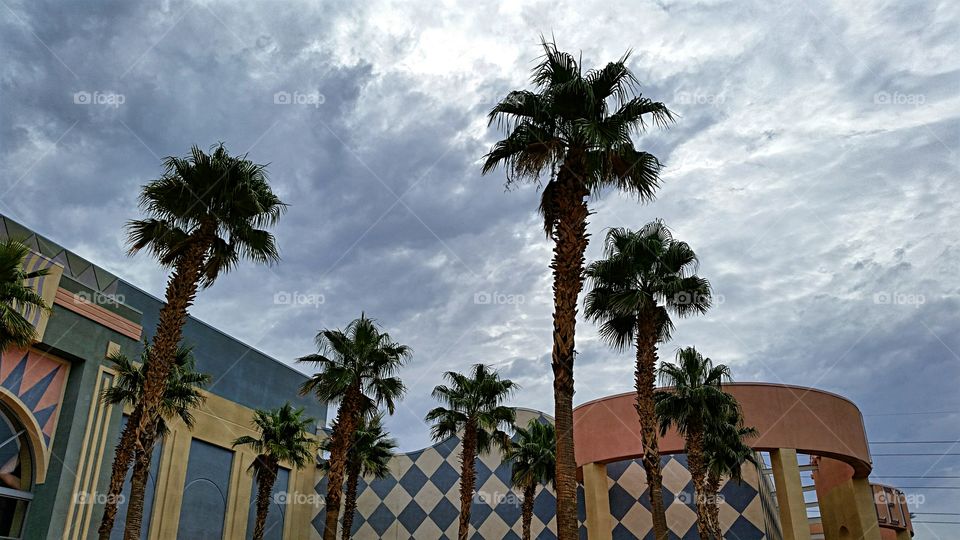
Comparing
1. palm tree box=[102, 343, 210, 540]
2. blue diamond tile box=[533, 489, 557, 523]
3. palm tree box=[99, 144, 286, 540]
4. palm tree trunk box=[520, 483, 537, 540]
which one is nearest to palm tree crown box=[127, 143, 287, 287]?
palm tree box=[99, 144, 286, 540]

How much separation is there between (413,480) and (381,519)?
110 inches

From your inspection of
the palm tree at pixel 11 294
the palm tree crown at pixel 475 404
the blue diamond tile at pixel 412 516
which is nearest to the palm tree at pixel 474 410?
the palm tree crown at pixel 475 404

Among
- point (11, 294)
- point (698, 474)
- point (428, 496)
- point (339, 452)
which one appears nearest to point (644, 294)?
point (698, 474)

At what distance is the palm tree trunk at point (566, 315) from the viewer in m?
12.5

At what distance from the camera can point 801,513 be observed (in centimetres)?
2498

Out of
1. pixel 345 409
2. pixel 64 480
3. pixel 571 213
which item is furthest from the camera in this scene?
pixel 345 409

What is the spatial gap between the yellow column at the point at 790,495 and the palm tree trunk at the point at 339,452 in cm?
1561

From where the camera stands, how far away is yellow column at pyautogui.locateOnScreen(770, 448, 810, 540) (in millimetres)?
24844

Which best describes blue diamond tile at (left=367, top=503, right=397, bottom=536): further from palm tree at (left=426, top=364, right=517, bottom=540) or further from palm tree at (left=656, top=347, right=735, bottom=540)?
palm tree at (left=656, top=347, right=735, bottom=540)

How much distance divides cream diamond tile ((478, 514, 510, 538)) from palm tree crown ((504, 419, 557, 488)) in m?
6.79

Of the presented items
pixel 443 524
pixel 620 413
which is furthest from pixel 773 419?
pixel 443 524

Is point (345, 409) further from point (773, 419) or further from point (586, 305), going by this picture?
point (773, 419)

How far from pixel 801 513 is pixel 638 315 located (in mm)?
11359

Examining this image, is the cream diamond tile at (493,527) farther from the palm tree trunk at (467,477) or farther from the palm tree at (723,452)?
the palm tree at (723,452)
